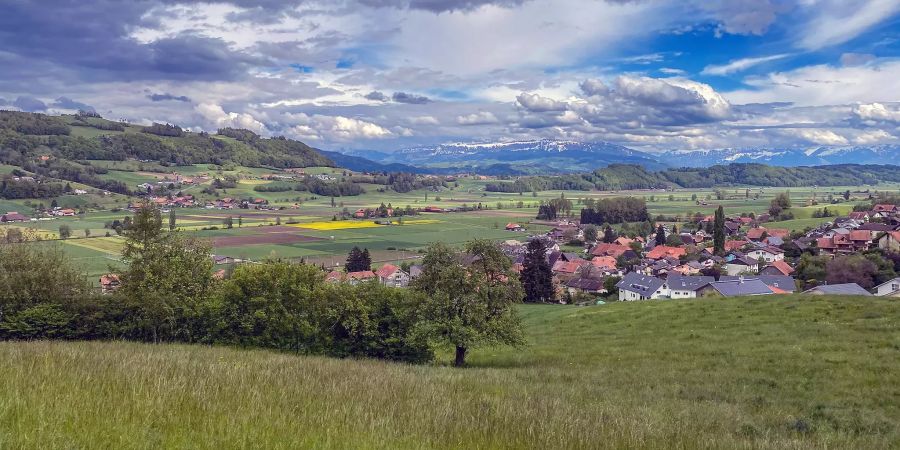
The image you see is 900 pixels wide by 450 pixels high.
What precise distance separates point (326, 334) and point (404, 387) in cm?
1973

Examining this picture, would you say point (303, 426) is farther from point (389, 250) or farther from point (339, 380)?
point (389, 250)

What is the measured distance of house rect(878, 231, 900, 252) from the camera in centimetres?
8924

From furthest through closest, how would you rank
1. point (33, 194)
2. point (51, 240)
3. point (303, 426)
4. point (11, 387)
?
point (33, 194) < point (51, 240) < point (11, 387) < point (303, 426)

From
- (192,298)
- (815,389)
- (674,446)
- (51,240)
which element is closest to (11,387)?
(674,446)

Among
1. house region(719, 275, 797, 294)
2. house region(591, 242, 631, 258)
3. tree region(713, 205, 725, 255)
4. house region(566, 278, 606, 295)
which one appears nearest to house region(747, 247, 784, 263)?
tree region(713, 205, 725, 255)

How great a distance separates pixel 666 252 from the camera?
4808 inches

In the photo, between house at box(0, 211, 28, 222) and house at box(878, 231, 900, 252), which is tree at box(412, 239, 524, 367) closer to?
house at box(878, 231, 900, 252)

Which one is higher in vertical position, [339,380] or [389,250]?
[339,380]

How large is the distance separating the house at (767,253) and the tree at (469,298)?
102543mm

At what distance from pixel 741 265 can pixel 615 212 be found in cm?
7793

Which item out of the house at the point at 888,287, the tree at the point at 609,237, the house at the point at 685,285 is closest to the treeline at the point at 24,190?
the tree at the point at 609,237

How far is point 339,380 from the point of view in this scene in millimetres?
12078

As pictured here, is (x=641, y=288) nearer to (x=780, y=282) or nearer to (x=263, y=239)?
(x=780, y=282)

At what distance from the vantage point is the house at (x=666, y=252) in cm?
12002
